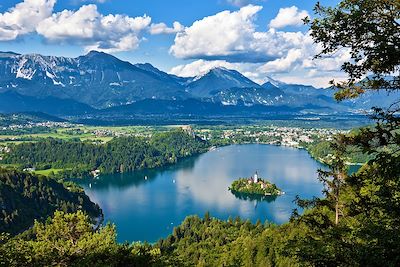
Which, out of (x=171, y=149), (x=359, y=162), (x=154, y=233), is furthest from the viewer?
(x=171, y=149)

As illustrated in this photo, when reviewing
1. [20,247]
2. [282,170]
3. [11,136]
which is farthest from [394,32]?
[11,136]

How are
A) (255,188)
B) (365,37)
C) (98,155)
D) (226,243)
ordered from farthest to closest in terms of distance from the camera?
1. (98,155)
2. (255,188)
3. (226,243)
4. (365,37)

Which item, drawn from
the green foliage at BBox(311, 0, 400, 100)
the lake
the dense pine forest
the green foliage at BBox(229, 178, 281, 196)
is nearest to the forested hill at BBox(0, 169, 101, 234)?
the lake

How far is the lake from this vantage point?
202 feet

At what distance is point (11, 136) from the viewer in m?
177

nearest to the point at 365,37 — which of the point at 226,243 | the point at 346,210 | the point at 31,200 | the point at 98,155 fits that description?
the point at 346,210

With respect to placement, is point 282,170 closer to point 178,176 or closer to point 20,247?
point 178,176

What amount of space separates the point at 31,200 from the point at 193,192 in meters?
28.6

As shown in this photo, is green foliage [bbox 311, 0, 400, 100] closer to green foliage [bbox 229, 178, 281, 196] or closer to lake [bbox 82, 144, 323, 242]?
lake [bbox 82, 144, 323, 242]

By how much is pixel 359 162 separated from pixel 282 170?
2596 centimetres

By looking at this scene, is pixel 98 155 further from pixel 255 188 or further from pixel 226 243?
pixel 226 243

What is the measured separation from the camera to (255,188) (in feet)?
260

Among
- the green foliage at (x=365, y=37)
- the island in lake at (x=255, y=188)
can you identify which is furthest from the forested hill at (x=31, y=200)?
the green foliage at (x=365, y=37)

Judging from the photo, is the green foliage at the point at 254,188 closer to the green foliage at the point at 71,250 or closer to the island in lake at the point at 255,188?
the island in lake at the point at 255,188
